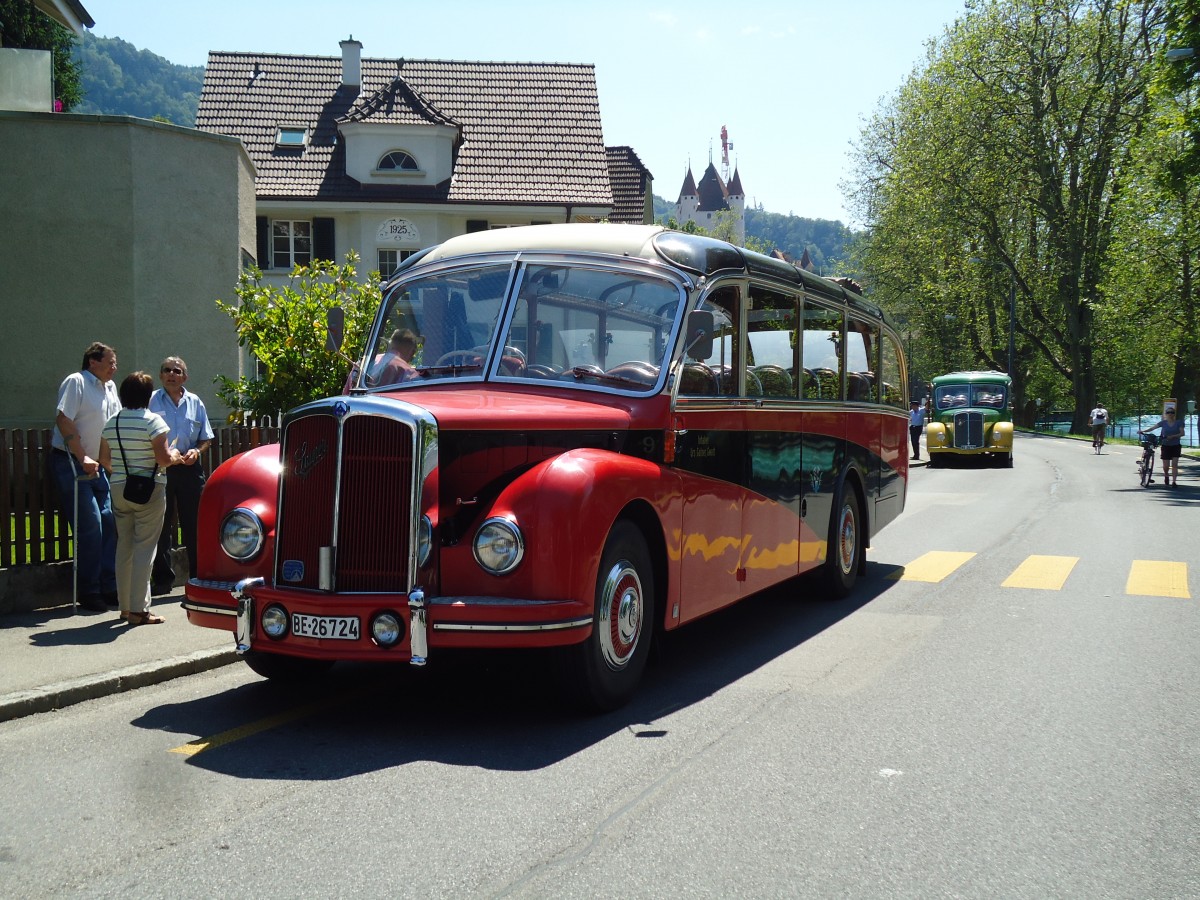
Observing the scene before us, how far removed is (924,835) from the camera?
15.0ft

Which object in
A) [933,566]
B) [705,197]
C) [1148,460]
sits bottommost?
[933,566]

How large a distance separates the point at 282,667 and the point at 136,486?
1996 mm

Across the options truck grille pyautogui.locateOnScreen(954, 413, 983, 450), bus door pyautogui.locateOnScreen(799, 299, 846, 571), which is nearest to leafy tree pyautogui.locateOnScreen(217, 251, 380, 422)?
bus door pyautogui.locateOnScreen(799, 299, 846, 571)

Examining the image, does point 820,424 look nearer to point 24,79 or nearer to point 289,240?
point 24,79

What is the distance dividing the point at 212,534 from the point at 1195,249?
35391 millimetres

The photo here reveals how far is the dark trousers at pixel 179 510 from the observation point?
368 inches

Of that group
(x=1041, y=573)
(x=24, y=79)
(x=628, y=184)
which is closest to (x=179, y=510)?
(x=1041, y=573)

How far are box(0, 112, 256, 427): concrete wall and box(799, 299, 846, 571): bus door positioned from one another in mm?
11119

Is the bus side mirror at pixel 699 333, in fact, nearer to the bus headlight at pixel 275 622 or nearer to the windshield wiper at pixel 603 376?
the windshield wiper at pixel 603 376

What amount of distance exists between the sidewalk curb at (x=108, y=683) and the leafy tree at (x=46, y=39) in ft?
97.5

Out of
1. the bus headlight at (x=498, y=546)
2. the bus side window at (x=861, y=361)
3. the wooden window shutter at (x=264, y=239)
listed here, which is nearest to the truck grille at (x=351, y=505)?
the bus headlight at (x=498, y=546)

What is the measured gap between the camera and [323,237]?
39.9 meters

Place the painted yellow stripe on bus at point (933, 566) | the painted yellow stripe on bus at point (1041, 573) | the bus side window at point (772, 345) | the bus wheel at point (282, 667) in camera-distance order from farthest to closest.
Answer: the painted yellow stripe on bus at point (933, 566) < the painted yellow stripe on bus at point (1041, 573) < the bus side window at point (772, 345) < the bus wheel at point (282, 667)

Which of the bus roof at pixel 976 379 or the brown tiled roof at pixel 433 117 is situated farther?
the brown tiled roof at pixel 433 117
